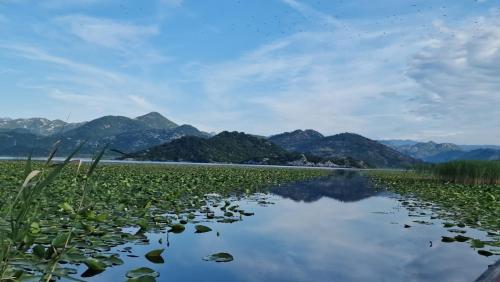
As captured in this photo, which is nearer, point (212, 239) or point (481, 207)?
point (212, 239)

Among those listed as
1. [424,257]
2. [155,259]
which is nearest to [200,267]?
[155,259]

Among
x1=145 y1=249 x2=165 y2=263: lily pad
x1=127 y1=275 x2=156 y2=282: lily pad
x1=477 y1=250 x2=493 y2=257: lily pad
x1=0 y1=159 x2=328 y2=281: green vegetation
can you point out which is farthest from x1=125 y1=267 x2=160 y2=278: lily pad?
x1=477 y1=250 x2=493 y2=257: lily pad

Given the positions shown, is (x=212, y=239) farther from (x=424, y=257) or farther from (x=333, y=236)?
(x=424, y=257)

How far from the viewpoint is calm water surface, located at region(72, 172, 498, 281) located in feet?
27.8

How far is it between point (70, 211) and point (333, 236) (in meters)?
8.51

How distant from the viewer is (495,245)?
37.1ft

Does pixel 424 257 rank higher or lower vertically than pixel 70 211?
lower

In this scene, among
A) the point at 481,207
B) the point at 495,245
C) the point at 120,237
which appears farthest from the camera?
the point at 481,207

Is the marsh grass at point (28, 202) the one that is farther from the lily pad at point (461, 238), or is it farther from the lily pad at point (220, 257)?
the lily pad at point (461, 238)

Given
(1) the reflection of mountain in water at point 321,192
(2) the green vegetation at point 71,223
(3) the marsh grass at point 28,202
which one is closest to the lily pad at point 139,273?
(2) the green vegetation at point 71,223

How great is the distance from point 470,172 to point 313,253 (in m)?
34.4

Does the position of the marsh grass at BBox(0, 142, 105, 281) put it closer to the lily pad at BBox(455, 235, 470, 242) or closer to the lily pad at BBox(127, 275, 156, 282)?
the lily pad at BBox(127, 275, 156, 282)

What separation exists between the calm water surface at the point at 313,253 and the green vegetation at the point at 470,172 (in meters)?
25.8

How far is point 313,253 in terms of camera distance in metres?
10.7
